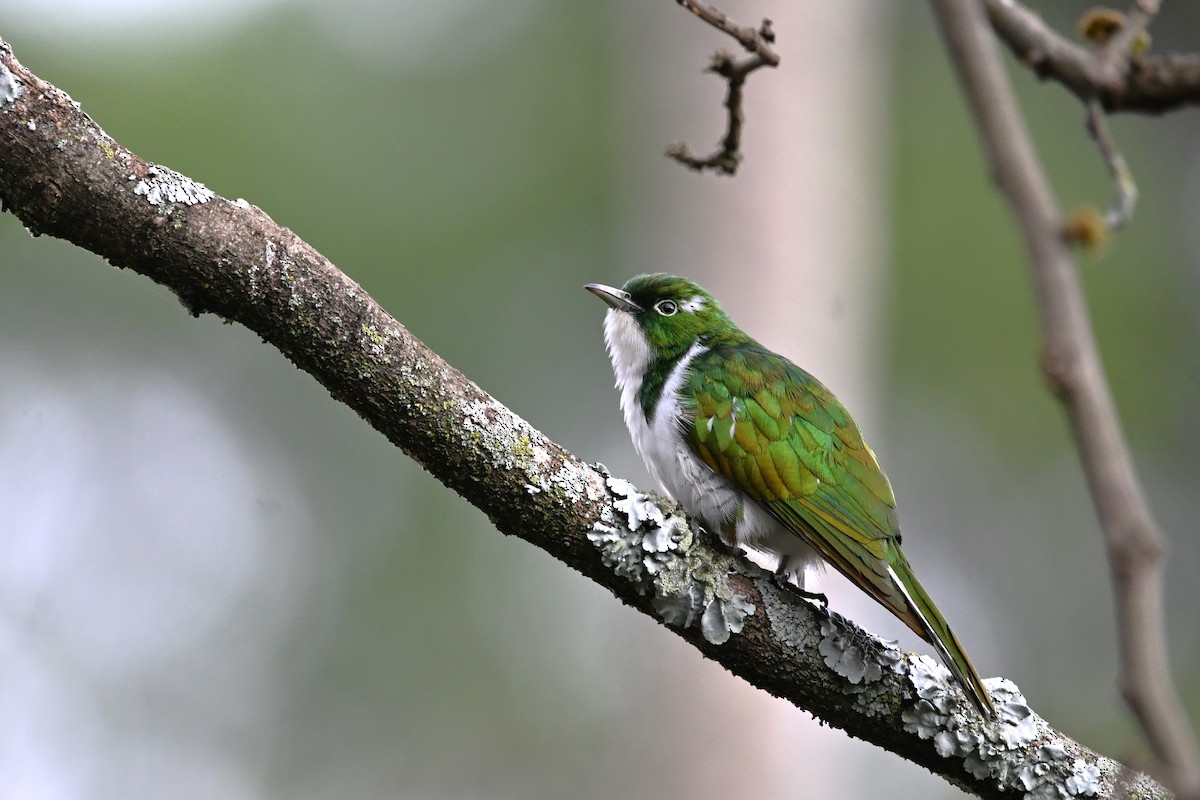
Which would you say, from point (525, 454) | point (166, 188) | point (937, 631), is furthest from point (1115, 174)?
point (166, 188)

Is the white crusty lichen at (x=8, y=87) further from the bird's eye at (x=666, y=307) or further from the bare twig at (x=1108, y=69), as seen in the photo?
the bird's eye at (x=666, y=307)

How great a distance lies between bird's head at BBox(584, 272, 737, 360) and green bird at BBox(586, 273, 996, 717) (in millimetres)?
198

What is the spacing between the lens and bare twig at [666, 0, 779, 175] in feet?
9.19

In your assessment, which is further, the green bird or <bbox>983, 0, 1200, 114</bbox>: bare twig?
the green bird

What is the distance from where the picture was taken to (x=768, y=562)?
3869mm

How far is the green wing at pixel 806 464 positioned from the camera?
3.34m

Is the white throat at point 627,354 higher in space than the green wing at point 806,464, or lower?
higher

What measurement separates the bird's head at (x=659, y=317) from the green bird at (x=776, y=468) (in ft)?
0.65

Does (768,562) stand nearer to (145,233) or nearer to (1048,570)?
(145,233)

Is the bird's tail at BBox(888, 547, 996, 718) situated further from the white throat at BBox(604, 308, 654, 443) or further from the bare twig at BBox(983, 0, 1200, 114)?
the bare twig at BBox(983, 0, 1200, 114)

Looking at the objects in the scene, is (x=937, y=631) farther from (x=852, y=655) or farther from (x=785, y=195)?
(x=785, y=195)

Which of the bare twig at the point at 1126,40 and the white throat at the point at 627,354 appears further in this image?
the white throat at the point at 627,354

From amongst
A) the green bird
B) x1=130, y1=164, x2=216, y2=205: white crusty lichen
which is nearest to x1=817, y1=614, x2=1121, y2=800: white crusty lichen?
the green bird

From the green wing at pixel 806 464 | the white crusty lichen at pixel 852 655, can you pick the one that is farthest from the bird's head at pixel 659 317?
the white crusty lichen at pixel 852 655
